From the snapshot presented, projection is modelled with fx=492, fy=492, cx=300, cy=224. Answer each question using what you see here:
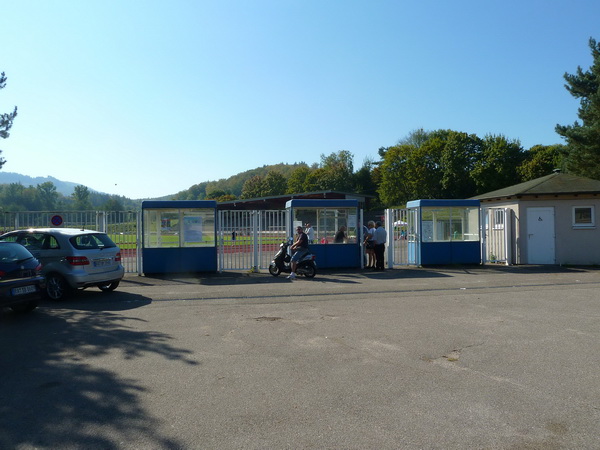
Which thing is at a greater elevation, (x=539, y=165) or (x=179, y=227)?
(x=539, y=165)

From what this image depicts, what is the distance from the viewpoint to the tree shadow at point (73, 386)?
410cm

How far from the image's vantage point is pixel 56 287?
1102cm

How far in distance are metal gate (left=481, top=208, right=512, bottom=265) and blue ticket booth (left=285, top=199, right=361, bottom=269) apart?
4.99 metres

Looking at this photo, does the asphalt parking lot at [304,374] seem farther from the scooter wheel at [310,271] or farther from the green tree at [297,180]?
the green tree at [297,180]

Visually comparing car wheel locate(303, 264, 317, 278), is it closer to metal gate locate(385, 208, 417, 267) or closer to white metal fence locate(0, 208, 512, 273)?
white metal fence locate(0, 208, 512, 273)

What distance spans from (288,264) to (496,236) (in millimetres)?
8826

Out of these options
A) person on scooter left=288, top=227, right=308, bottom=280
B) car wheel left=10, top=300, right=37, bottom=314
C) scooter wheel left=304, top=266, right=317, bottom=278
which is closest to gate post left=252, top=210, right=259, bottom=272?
person on scooter left=288, top=227, right=308, bottom=280

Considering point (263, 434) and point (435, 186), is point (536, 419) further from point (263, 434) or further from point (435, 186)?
point (435, 186)

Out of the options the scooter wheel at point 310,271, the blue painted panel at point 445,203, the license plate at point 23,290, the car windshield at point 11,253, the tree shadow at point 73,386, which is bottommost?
the tree shadow at point 73,386

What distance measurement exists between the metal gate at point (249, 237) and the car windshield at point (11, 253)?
7.55 meters

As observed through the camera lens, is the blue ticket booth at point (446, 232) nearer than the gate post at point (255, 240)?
No

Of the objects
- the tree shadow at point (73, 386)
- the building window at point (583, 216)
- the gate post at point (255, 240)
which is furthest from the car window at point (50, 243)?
A: the building window at point (583, 216)

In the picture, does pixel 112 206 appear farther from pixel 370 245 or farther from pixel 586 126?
pixel 586 126

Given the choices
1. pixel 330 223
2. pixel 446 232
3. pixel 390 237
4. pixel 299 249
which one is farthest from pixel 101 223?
pixel 446 232
